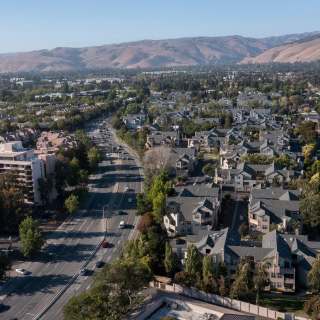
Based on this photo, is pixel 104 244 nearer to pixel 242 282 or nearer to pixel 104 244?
pixel 104 244

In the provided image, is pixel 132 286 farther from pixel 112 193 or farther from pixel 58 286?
pixel 112 193

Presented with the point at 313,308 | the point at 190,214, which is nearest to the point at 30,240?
the point at 190,214

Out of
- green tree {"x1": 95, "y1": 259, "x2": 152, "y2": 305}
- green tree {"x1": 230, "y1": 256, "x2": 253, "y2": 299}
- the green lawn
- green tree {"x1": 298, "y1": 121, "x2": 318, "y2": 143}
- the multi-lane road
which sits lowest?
the green lawn

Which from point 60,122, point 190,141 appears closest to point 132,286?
point 190,141

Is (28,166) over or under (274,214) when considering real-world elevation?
over

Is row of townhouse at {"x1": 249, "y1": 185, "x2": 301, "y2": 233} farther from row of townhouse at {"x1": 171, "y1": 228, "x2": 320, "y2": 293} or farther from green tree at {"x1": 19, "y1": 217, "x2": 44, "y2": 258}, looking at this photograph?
green tree at {"x1": 19, "y1": 217, "x2": 44, "y2": 258}

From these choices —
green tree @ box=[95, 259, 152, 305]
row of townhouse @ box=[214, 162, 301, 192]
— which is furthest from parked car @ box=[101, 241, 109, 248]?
row of townhouse @ box=[214, 162, 301, 192]
